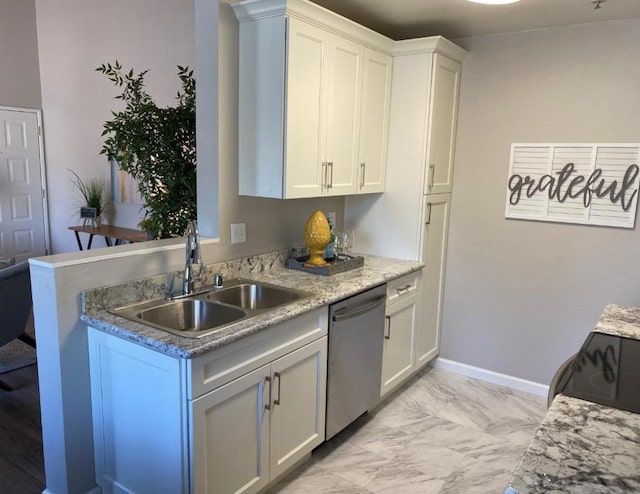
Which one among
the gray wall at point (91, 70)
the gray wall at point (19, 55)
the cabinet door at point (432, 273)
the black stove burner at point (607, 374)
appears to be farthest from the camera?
the gray wall at point (19, 55)

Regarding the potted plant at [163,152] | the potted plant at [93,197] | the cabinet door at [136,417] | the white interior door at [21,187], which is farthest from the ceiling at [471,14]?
the white interior door at [21,187]

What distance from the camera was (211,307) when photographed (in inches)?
88.2

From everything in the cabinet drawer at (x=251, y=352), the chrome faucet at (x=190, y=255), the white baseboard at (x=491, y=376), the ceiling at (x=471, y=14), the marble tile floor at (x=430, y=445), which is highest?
the ceiling at (x=471, y=14)

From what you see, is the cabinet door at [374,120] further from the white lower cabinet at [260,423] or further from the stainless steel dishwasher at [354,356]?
the white lower cabinet at [260,423]

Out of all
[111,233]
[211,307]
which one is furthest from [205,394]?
[111,233]

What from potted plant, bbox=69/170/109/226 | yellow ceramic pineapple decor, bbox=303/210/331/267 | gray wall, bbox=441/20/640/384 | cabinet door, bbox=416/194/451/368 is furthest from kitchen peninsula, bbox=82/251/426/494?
potted plant, bbox=69/170/109/226

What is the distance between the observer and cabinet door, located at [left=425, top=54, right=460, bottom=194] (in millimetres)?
3084

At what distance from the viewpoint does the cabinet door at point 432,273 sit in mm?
3275

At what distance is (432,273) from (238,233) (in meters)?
1.47

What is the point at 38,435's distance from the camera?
2703 mm

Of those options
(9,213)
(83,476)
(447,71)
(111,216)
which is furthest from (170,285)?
(9,213)

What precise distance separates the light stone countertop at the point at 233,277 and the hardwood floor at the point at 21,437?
1.01 meters

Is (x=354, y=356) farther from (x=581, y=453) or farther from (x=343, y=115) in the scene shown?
(x=581, y=453)

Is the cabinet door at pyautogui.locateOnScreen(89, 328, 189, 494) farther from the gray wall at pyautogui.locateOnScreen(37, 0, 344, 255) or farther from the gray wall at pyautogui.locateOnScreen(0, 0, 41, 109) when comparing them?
the gray wall at pyautogui.locateOnScreen(0, 0, 41, 109)
